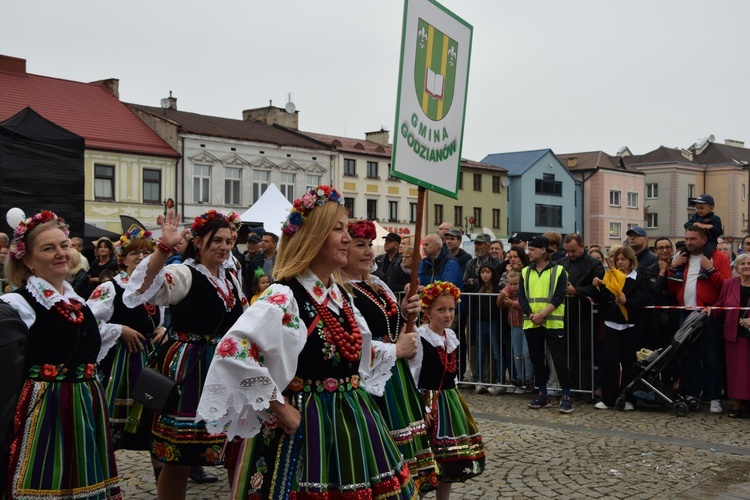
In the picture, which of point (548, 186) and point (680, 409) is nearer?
point (680, 409)

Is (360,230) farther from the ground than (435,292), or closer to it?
farther from the ground

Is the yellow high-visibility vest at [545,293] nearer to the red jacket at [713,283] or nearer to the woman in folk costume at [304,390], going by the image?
the red jacket at [713,283]

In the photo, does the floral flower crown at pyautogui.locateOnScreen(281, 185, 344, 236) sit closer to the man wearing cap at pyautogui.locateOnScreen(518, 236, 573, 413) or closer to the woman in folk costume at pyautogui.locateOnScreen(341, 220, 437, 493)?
the woman in folk costume at pyautogui.locateOnScreen(341, 220, 437, 493)

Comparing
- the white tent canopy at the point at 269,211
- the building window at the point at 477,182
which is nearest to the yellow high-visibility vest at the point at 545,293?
the white tent canopy at the point at 269,211

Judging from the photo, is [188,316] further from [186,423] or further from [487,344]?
[487,344]

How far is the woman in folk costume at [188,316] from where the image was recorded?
5.16 meters

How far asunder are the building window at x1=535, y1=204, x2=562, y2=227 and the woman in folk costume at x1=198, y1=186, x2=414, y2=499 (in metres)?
58.8

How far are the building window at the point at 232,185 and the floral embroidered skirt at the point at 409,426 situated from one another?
3764 centimetres

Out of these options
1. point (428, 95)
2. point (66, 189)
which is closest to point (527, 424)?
point (428, 95)

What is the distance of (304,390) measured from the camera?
11.6ft

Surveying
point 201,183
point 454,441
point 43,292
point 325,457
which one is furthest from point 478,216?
point 325,457

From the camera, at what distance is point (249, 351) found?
131 inches

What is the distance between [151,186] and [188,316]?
114ft

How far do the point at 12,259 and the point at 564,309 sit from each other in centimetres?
710
